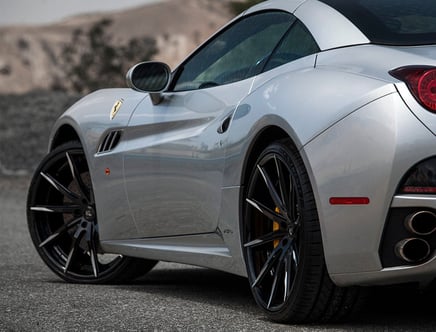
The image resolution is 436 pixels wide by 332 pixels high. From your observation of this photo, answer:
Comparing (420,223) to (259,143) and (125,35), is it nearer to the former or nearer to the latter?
(259,143)

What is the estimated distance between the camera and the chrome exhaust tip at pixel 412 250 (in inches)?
159

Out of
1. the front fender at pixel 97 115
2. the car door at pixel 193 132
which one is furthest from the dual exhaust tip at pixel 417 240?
the front fender at pixel 97 115

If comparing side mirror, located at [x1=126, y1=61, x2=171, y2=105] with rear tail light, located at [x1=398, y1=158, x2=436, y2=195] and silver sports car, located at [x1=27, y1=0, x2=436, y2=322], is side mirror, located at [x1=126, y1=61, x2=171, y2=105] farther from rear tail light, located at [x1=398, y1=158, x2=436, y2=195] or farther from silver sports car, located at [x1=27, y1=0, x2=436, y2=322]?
rear tail light, located at [x1=398, y1=158, x2=436, y2=195]

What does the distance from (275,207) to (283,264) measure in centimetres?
27

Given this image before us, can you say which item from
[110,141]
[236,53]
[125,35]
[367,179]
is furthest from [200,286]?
[125,35]

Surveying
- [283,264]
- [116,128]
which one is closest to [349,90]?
[283,264]

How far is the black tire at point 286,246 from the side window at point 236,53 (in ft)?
2.34

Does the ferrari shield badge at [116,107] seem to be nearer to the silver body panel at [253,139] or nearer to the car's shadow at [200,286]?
the silver body panel at [253,139]

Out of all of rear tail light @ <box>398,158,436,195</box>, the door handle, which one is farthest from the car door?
rear tail light @ <box>398,158,436,195</box>

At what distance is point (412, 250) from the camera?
4.05m

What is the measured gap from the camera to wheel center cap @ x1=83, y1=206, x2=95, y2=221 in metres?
6.50

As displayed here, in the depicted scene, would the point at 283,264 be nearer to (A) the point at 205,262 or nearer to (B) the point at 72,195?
(A) the point at 205,262

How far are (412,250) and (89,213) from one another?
2.87 m

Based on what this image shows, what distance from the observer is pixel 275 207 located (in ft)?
15.6
